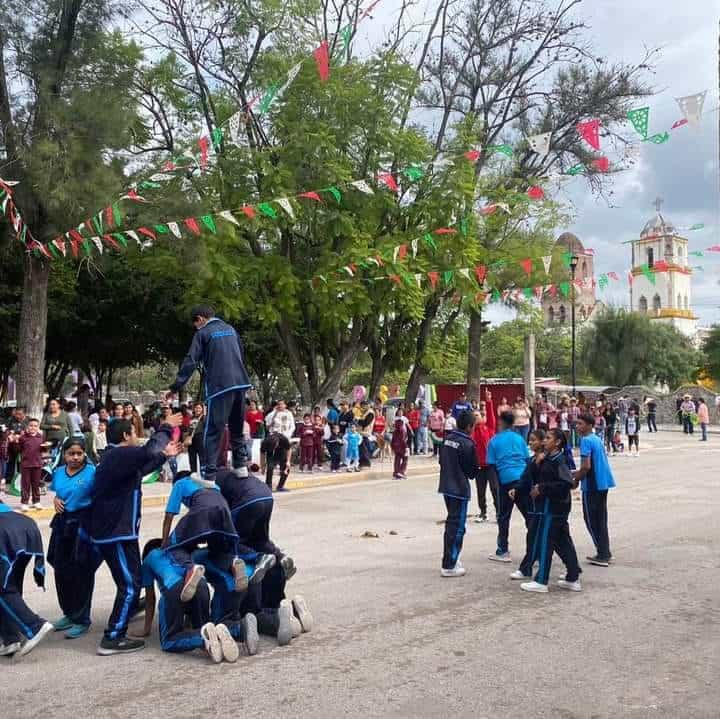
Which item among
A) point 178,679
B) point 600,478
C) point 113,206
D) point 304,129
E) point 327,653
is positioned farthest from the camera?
point 304,129

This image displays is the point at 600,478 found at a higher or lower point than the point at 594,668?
higher

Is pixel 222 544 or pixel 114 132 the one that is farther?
pixel 114 132

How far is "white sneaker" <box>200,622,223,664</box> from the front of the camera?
5859mm

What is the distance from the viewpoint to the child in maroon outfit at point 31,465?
13.5m

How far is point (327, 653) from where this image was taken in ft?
19.9

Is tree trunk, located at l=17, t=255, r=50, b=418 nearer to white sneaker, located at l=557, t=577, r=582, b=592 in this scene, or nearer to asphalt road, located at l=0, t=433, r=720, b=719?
asphalt road, located at l=0, t=433, r=720, b=719

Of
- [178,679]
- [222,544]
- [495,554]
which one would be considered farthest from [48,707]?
[495,554]

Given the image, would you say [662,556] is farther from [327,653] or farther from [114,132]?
[114,132]

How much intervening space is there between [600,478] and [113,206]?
11.5 m

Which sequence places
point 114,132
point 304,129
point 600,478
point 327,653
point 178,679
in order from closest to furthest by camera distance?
point 178,679, point 327,653, point 600,478, point 114,132, point 304,129

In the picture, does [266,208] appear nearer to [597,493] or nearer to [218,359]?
[597,493]

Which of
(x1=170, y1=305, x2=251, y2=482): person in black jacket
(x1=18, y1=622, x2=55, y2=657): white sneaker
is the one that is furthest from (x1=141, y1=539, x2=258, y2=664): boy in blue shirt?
(x1=170, y1=305, x2=251, y2=482): person in black jacket

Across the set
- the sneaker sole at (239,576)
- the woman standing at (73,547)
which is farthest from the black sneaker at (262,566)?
the woman standing at (73,547)

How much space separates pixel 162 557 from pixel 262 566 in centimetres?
73
